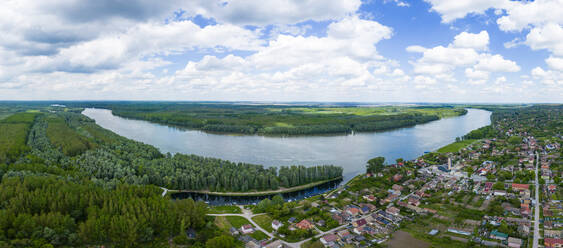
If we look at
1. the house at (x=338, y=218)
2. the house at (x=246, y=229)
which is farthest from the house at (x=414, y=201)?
the house at (x=246, y=229)

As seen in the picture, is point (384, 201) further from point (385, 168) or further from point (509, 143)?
point (509, 143)

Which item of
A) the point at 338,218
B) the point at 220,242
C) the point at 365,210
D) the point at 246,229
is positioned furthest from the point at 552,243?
the point at 220,242

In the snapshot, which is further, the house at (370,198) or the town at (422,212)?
the house at (370,198)

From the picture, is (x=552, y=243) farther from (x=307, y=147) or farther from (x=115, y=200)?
(x=307, y=147)

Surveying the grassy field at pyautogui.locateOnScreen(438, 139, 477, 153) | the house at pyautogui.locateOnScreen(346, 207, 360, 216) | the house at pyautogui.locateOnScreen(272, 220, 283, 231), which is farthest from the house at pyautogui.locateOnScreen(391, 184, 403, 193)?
the grassy field at pyautogui.locateOnScreen(438, 139, 477, 153)

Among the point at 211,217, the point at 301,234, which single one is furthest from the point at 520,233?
the point at 211,217

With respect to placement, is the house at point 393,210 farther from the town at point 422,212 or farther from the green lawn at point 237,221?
the green lawn at point 237,221
